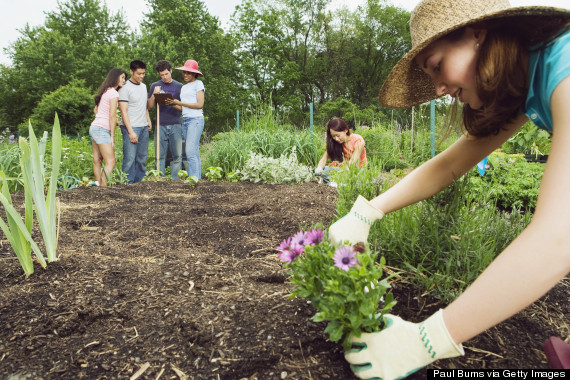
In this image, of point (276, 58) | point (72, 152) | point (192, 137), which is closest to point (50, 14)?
point (276, 58)

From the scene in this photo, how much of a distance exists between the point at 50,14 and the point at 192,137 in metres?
28.1

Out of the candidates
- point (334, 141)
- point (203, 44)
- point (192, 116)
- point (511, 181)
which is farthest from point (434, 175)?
point (203, 44)

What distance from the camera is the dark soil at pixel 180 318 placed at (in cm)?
115

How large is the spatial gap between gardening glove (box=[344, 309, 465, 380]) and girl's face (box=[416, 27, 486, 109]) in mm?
637

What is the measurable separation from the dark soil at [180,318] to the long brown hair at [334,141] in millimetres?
3401

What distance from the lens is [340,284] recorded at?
0.94 m

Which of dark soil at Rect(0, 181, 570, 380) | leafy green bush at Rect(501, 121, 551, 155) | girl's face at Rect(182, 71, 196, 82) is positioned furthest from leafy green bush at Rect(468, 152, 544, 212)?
girl's face at Rect(182, 71, 196, 82)

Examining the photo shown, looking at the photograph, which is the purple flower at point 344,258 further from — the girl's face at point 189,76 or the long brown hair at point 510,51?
the girl's face at point 189,76

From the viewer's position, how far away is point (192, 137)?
5.50 metres

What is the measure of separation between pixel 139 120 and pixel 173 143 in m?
0.68

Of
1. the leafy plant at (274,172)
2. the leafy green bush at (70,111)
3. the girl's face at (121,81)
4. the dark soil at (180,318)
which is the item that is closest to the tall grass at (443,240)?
the dark soil at (180,318)

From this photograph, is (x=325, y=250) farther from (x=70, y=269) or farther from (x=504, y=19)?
(x=70, y=269)

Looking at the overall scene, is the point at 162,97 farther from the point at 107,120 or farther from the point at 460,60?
the point at 460,60

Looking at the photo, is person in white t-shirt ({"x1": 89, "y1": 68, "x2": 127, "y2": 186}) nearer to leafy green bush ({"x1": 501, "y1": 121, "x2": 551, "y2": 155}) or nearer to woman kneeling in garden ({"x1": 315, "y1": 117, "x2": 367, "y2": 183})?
woman kneeling in garden ({"x1": 315, "y1": 117, "x2": 367, "y2": 183})
